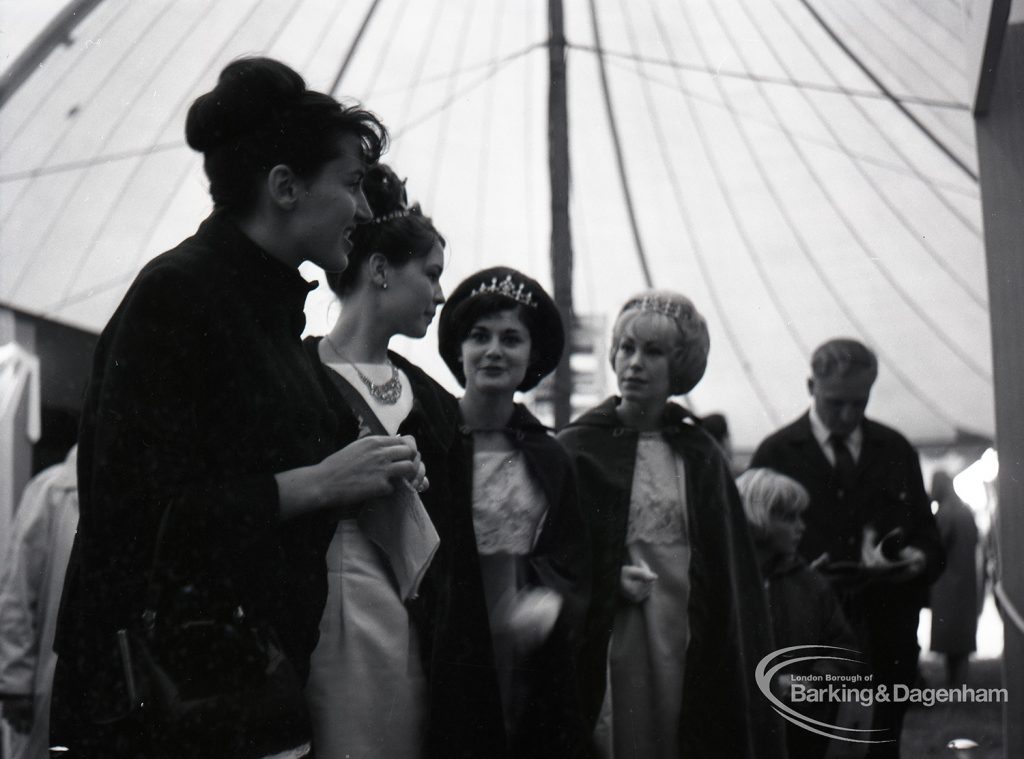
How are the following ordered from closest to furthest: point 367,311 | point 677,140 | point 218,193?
point 218,193, point 367,311, point 677,140

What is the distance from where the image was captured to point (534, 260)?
1543 mm

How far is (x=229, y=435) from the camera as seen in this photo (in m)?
0.99

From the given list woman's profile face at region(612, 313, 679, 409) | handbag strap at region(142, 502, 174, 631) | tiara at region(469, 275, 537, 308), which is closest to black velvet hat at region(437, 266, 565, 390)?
tiara at region(469, 275, 537, 308)

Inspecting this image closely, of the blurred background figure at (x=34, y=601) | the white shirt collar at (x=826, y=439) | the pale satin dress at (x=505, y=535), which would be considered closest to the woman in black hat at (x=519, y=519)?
the pale satin dress at (x=505, y=535)

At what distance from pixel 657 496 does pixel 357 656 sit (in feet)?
1.64

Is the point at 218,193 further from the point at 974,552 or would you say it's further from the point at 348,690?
the point at 974,552

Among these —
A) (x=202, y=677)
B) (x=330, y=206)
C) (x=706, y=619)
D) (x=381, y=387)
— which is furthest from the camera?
(x=706, y=619)

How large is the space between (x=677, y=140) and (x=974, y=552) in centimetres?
77

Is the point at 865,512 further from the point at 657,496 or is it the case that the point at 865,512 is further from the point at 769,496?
the point at 657,496

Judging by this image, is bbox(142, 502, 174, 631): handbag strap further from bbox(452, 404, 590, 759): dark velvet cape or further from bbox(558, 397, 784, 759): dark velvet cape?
bbox(558, 397, 784, 759): dark velvet cape

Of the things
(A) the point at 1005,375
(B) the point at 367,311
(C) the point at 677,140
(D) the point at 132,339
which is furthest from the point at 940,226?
(D) the point at 132,339

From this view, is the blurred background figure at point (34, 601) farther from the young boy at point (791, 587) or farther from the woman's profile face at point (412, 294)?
the young boy at point (791, 587)

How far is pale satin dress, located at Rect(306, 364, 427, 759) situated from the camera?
3.91ft

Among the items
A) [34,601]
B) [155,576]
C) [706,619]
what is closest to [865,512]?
[706,619]
